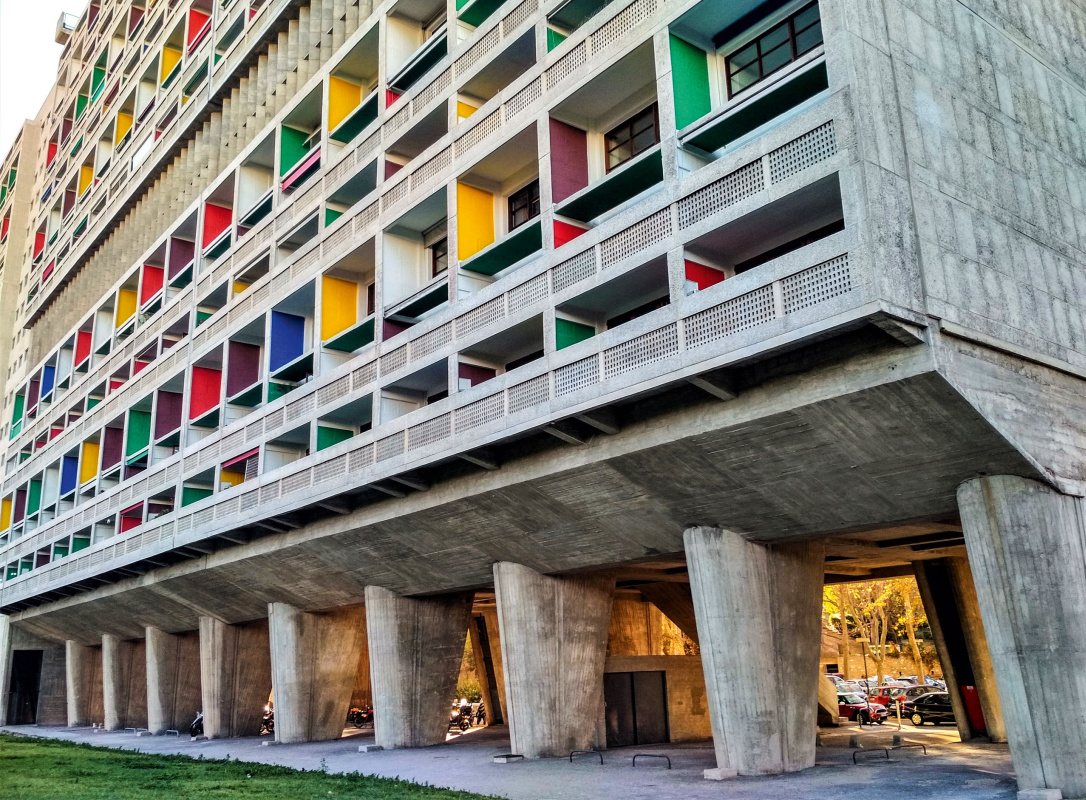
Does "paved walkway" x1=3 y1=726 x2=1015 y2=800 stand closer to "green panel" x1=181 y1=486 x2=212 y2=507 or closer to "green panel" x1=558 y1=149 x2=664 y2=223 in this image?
"green panel" x1=181 y1=486 x2=212 y2=507

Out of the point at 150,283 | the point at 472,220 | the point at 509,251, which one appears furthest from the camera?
the point at 150,283

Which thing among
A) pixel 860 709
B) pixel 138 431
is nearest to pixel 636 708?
pixel 860 709

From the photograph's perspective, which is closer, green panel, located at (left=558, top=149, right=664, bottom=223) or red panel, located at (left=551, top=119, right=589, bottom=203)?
green panel, located at (left=558, top=149, right=664, bottom=223)

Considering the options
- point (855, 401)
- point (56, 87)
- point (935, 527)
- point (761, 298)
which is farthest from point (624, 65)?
point (56, 87)

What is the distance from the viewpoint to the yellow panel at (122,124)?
2034 inches

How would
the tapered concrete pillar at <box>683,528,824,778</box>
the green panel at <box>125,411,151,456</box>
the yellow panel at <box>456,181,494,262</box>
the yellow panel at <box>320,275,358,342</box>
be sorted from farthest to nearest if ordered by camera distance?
the green panel at <box>125,411,151,456</box>
the yellow panel at <box>320,275,358,342</box>
the yellow panel at <box>456,181,494,262</box>
the tapered concrete pillar at <box>683,528,824,778</box>

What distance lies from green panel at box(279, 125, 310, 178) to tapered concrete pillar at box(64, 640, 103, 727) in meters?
30.7

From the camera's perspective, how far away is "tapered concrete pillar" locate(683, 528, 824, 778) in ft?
60.0

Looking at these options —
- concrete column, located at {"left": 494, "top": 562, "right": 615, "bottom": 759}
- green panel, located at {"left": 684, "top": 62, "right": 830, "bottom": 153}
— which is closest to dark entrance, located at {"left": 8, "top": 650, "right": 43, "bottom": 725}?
concrete column, located at {"left": 494, "top": 562, "right": 615, "bottom": 759}

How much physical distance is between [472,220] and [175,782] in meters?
14.0

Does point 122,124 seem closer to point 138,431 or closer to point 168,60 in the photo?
point 168,60

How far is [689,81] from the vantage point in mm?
18969

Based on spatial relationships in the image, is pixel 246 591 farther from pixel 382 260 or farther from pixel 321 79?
pixel 321 79

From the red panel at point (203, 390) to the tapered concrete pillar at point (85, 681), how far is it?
877 inches
